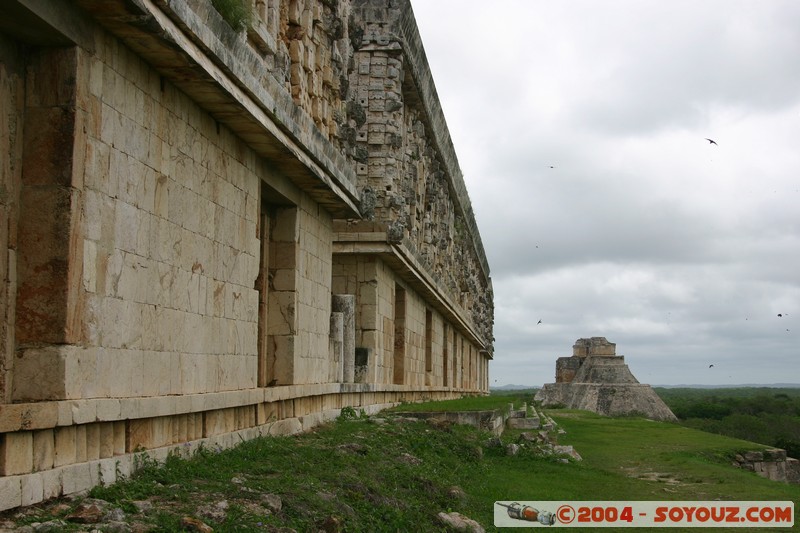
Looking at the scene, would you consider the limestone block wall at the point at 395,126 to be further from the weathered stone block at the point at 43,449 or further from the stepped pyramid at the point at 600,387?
the stepped pyramid at the point at 600,387

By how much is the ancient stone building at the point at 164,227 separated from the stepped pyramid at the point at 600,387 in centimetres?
3040

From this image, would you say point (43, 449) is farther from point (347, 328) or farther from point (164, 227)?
point (347, 328)

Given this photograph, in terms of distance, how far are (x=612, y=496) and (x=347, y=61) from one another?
6828 mm

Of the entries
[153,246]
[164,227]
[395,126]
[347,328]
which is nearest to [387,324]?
[347,328]

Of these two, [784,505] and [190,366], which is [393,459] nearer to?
[190,366]

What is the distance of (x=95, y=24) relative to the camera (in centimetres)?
570

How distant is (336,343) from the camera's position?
41.1 feet

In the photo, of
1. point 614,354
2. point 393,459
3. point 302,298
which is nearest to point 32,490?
point 393,459

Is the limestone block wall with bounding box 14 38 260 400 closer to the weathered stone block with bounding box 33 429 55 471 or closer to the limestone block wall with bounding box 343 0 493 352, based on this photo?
the weathered stone block with bounding box 33 429 55 471

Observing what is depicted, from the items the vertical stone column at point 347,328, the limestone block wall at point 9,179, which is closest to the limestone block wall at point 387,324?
the vertical stone column at point 347,328

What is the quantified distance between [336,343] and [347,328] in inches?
35.7

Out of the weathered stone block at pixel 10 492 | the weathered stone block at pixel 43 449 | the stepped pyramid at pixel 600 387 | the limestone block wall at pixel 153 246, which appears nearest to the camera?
the weathered stone block at pixel 10 492

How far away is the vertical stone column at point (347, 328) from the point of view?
13.3m

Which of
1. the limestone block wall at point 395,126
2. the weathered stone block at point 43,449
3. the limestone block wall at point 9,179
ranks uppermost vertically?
the limestone block wall at point 395,126
